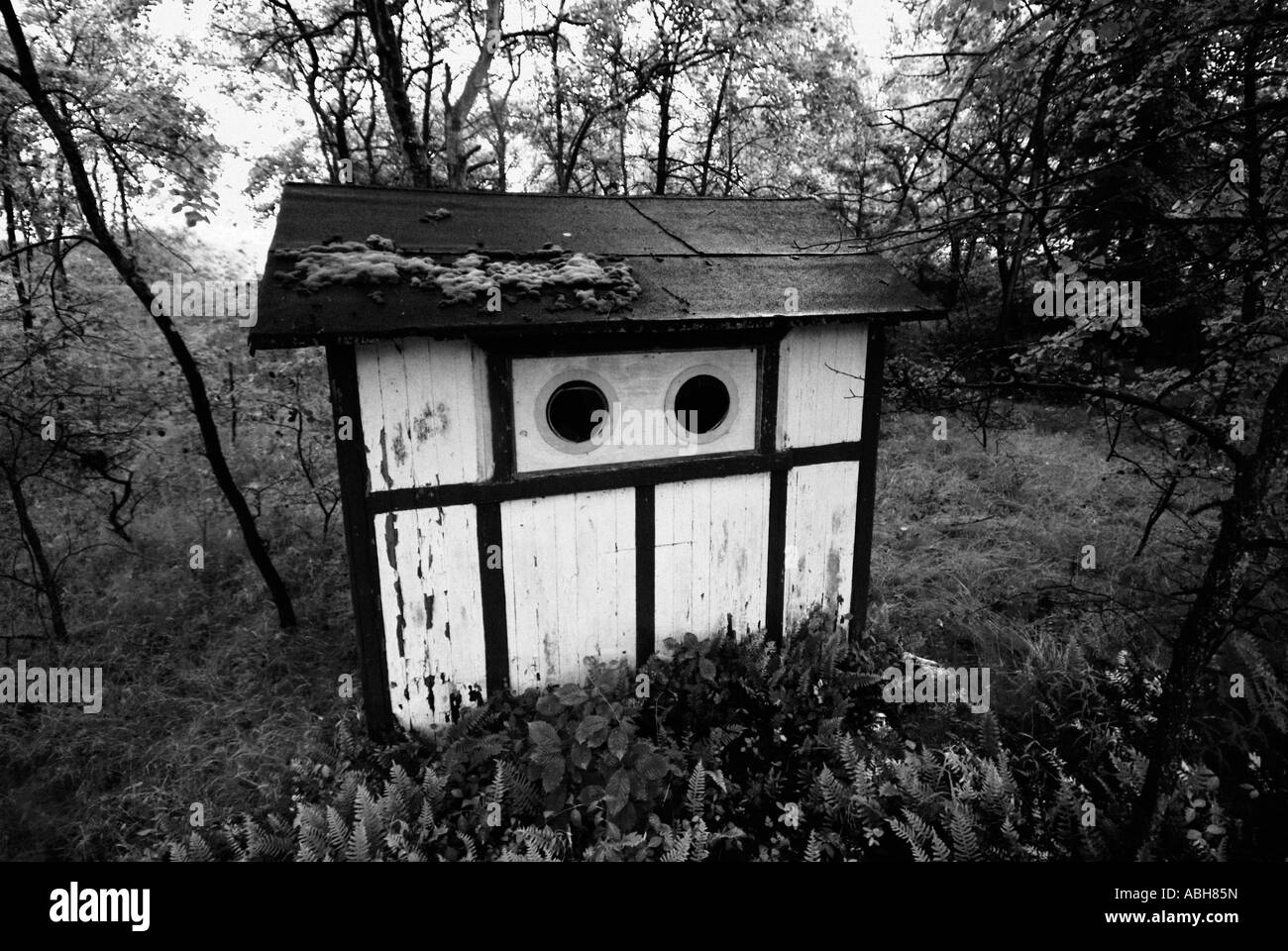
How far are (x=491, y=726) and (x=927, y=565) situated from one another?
18.5ft

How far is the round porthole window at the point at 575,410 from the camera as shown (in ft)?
14.8

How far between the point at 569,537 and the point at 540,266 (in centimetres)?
189

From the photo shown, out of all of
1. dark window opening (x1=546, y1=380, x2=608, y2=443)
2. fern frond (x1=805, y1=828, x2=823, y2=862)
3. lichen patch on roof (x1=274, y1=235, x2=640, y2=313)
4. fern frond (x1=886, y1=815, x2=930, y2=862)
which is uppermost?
lichen patch on roof (x1=274, y1=235, x2=640, y2=313)

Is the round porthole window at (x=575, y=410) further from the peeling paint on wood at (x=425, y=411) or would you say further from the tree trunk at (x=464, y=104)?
the tree trunk at (x=464, y=104)

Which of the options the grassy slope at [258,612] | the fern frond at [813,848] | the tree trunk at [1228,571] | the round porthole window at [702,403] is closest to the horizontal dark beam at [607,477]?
the round porthole window at [702,403]

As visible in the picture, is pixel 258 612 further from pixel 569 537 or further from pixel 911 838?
pixel 911 838

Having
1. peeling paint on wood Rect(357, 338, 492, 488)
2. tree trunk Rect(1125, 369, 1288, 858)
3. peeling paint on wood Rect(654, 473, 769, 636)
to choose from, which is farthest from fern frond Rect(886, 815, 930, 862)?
peeling paint on wood Rect(357, 338, 492, 488)

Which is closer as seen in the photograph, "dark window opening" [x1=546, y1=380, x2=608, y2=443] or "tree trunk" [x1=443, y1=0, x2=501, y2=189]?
"dark window opening" [x1=546, y1=380, x2=608, y2=443]

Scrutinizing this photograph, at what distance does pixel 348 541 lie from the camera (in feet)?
14.1

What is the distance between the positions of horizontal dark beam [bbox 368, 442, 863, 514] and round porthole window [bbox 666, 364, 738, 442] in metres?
0.21

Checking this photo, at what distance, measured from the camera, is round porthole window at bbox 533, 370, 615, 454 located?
4.52 m

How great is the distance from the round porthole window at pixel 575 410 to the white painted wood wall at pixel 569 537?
0.36ft

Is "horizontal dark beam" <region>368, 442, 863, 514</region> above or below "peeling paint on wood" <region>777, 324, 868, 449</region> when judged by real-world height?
below

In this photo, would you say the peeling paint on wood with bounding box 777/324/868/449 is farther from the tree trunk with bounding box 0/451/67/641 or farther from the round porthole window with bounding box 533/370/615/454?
the tree trunk with bounding box 0/451/67/641
